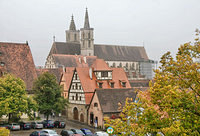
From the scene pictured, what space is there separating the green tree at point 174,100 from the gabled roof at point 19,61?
36.9 m

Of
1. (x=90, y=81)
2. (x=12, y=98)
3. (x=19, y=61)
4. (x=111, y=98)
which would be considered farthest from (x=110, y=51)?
(x=12, y=98)

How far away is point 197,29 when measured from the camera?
45.7 ft

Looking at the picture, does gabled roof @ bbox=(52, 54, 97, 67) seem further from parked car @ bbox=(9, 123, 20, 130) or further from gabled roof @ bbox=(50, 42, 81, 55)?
parked car @ bbox=(9, 123, 20, 130)

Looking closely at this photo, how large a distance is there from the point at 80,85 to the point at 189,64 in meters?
34.0

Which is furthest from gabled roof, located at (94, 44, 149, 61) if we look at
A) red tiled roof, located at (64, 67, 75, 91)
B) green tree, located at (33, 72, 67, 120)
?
green tree, located at (33, 72, 67, 120)

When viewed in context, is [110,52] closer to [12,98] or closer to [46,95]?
[46,95]

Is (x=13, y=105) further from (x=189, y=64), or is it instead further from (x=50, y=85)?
(x=189, y=64)

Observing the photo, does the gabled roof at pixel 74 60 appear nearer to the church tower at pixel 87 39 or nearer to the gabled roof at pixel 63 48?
the gabled roof at pixel 63 48

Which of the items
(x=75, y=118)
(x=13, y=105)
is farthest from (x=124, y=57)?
(x=13, y=105)

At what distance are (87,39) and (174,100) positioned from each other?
106m

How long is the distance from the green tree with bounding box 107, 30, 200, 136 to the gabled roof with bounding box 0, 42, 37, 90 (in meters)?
36.9

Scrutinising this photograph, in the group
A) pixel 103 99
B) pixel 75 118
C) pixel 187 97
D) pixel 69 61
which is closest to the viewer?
pixel 187 97

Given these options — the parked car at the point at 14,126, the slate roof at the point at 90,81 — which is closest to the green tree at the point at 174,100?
the parked car at the point at 14,126

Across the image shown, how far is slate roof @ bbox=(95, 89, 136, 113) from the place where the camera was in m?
39.3
